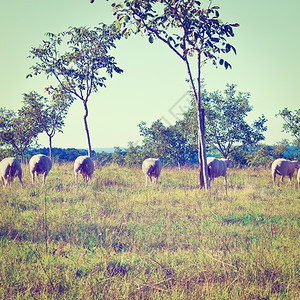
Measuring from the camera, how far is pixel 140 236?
5.30 meters

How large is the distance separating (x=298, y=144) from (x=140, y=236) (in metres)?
25.0

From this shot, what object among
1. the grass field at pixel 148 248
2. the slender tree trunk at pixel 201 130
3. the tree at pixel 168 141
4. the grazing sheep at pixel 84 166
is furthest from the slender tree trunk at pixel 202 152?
the tree at pixel 168 141

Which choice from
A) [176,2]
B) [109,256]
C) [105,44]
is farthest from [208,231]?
[105,44]

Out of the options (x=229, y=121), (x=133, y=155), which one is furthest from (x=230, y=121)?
(x=133, y=155)

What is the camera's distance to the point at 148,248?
478cm

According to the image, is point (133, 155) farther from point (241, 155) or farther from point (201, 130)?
point (201, 130)

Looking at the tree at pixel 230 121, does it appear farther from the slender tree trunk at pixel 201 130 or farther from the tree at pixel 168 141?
the slender tree trunk at pixel 201 130

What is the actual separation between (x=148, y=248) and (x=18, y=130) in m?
25.5

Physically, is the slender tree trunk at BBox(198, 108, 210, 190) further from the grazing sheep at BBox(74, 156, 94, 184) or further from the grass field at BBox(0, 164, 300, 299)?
the grazing sheep at BBox(74, 156, 94, 184)

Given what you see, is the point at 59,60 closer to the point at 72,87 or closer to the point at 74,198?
the point at 72,87

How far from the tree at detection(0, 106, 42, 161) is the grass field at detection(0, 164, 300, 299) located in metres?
18.8

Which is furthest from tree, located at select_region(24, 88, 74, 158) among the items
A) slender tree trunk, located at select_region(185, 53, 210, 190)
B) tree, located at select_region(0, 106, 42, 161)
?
slender tree trunk, located at select_region(185, 53, 210, 190)

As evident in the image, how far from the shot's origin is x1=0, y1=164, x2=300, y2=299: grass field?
3.38m

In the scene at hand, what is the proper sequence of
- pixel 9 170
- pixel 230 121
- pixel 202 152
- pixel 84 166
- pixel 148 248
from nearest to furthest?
pixel 148 248
pixel 9 170
pixel 202 152
pixel 84 166
pixel 230 121
